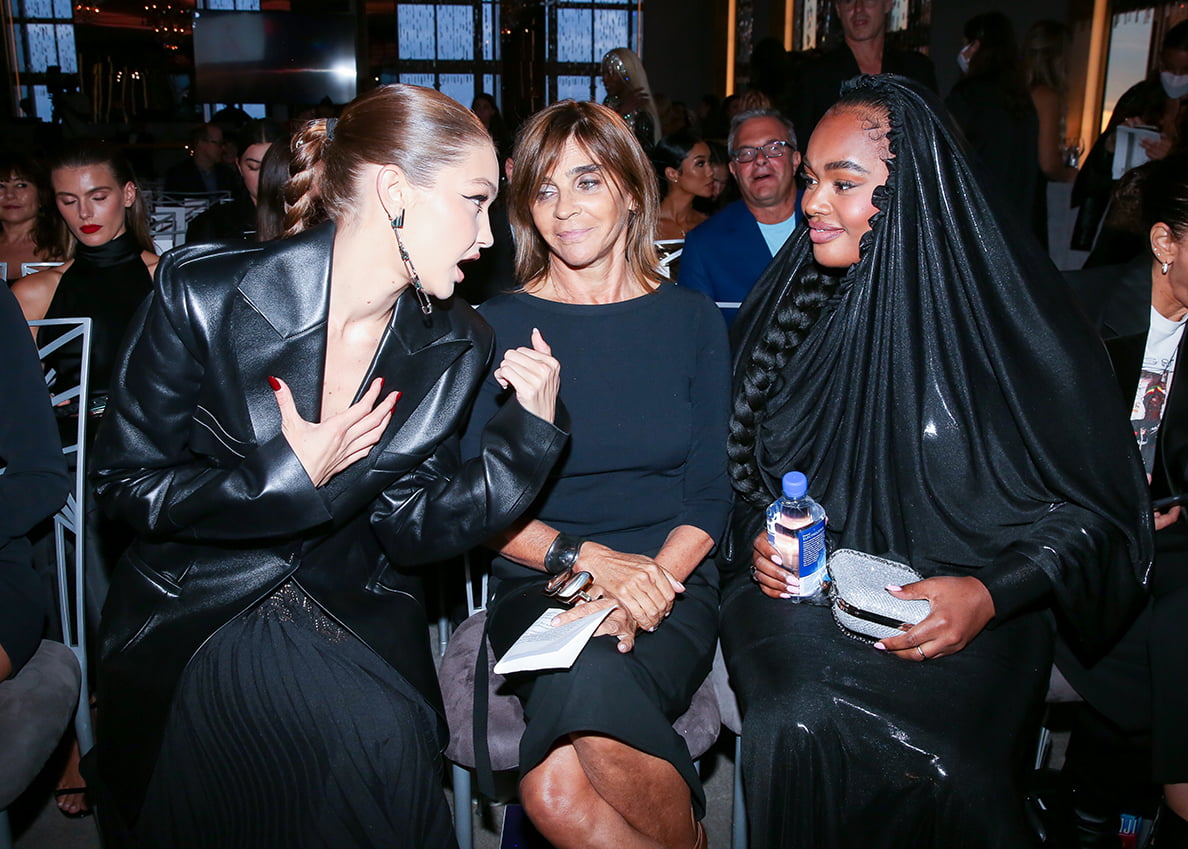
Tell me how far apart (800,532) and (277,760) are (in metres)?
1.09

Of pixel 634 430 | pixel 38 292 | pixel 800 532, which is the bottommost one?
pixel 800 532

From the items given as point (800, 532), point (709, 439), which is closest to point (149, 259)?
point (709, 439)

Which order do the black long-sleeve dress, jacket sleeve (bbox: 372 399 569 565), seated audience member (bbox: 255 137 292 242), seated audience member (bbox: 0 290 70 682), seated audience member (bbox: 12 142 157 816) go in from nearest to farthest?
jacket sleeve (bbox: 372 399 569 565) → seated audience member (bbox: 0 290 70 682) → the black long-sleeve dress → seated audience member (bbox: 255 137 292 242) → seated audience member (bbox: 12 142 157 816)

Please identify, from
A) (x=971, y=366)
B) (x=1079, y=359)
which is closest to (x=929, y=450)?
(x=971, y=366)

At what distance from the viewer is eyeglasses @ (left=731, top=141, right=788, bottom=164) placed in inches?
146

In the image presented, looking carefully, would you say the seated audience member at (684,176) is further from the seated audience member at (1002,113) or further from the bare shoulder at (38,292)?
the bare shoulder at (38,292)

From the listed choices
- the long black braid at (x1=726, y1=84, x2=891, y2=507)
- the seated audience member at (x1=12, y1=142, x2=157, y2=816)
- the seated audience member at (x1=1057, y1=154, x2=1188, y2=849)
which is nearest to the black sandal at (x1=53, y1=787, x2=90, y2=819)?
the seated audience member at (x1=12, y1=142, x2=157, y2=816)

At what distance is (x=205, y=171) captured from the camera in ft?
30.2

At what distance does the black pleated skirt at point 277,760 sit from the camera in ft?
5.87

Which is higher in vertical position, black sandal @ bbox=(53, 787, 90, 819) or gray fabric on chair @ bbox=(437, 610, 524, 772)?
gray fabric on chair @ bbox=(437, 610, 524, 772)

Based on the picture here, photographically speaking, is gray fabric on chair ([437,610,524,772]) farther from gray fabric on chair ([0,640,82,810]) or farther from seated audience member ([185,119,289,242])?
seated audience member ([185,119,289,242])

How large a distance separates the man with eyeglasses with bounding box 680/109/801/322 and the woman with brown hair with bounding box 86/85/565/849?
1813 millimetres

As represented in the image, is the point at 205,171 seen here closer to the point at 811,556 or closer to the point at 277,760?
the point at 277,760

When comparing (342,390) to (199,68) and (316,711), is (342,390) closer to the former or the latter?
Answer: (316,711)
